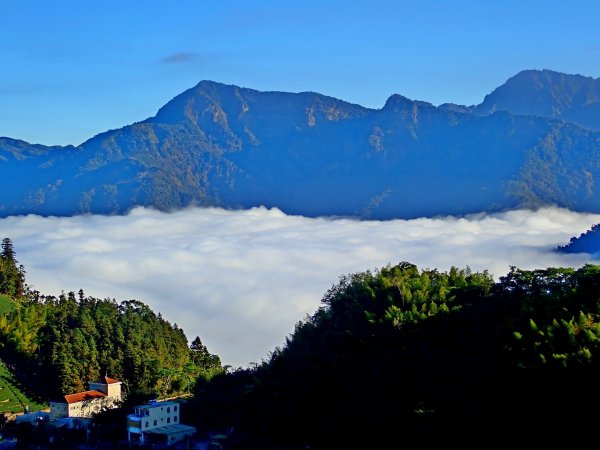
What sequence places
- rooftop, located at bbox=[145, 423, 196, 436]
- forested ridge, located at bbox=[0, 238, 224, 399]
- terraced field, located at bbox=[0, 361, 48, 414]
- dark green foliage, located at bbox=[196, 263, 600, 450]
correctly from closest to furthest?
dark green foliage, located at bbox=[196, 263, 600, 450] → rooftop, located at bbox=[145, 423, 196, 436] → terraced field, located at bbox=[0, 361, 48, 414] → forested ridge, located at bbox=[0, 238, 224, 399]

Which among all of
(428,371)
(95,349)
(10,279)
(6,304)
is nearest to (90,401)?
(95,349)

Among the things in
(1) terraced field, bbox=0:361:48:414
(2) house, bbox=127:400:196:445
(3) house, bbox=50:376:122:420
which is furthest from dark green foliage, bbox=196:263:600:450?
(1) terraced field, bbox=0:361:48:414

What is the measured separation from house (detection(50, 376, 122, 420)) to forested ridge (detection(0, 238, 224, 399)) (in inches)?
44.3

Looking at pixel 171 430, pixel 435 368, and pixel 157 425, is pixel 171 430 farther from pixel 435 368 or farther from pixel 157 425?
pixel 435 368

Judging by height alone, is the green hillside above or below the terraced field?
above

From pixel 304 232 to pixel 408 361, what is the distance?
152691 mm

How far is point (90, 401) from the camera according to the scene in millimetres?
50938

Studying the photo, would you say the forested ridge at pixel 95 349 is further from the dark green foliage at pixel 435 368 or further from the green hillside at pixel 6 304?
the dark green foliage at pixel 435 368

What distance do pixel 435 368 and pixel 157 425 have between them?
51.3ft

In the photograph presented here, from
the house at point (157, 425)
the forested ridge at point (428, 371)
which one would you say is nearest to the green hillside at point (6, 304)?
the forested ridge at point (428, 371)

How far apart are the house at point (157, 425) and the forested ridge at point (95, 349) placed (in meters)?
3.99

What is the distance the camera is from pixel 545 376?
30.7 metres

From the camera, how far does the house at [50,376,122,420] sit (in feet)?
161

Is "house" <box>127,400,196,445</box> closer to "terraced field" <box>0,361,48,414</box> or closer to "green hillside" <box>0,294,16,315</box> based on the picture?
"terraced field" <box>0,361,48,414</box>
